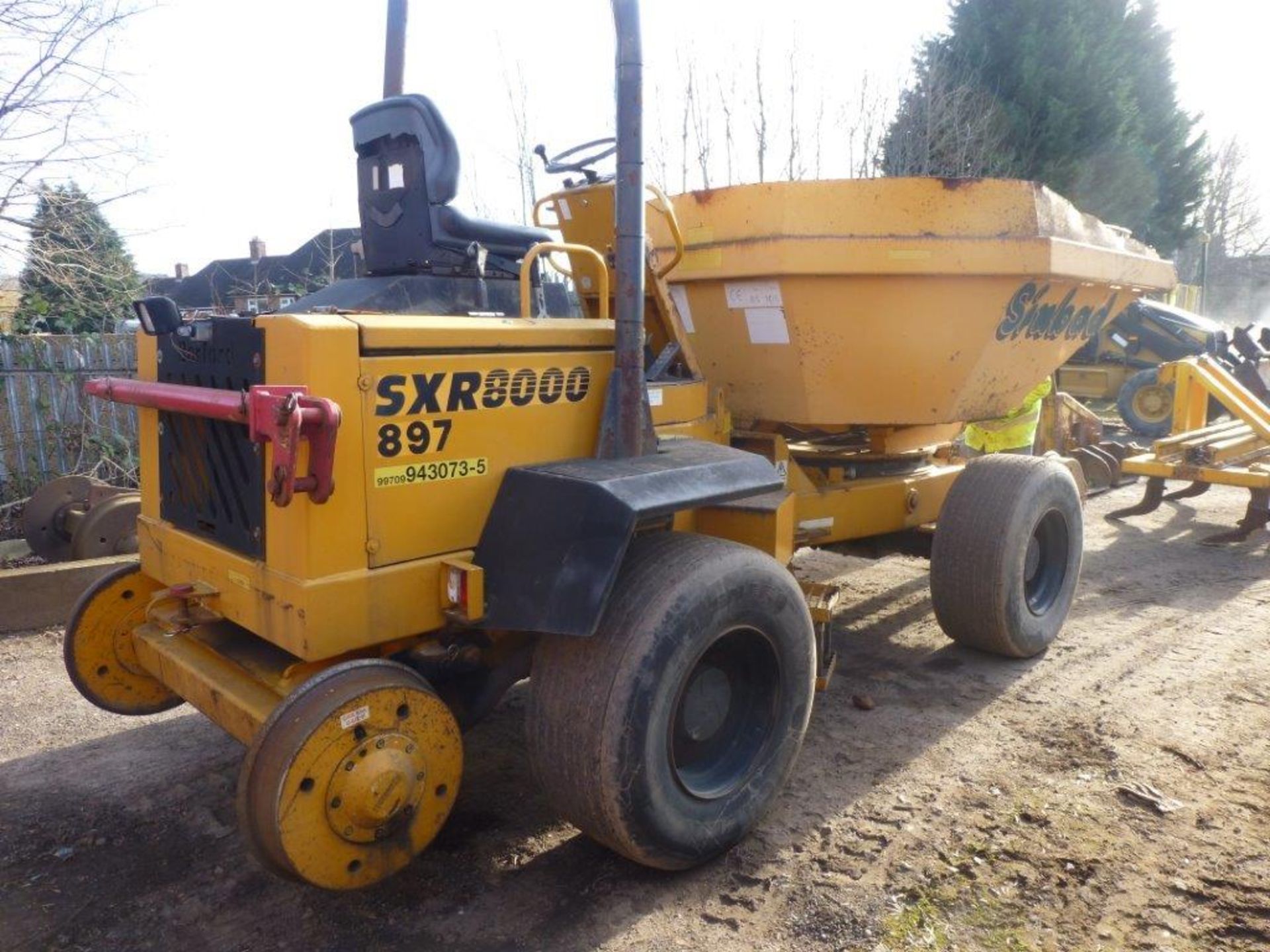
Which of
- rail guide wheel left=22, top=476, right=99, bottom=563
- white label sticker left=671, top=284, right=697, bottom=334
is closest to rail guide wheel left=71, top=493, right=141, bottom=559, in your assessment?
rail guide wheel left=22, top=476, right=99, bottom=563

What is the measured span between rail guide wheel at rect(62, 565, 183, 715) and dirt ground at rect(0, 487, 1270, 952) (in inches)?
13.9

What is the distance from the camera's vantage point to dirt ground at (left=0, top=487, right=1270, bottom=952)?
265 cm

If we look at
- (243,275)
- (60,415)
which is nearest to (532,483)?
(60,415)

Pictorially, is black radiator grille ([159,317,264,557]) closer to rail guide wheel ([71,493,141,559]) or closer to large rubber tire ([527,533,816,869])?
large rubber tire ([527,533,816,869])

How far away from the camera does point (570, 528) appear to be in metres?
2.64

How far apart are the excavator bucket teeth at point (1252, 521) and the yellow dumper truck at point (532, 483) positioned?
12.1 ft

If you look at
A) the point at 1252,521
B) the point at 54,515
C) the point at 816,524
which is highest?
the point at 816,524

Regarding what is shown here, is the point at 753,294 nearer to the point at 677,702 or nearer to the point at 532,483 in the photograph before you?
the point at 532,483

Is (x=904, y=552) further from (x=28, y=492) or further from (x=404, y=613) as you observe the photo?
(x=28, y=492)

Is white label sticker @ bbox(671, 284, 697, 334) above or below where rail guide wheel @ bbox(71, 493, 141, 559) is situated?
above

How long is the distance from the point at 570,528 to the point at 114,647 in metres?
1.82

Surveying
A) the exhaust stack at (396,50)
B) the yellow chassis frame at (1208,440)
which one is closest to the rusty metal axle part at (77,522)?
the exhaust stack at (396,50)

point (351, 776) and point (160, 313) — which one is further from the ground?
point (160, 313)

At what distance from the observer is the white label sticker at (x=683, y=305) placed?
425cm
